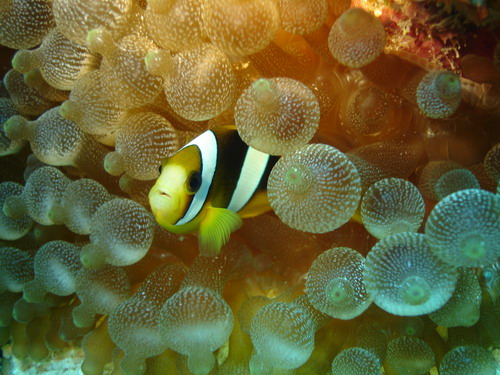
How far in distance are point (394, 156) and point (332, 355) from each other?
509 mm

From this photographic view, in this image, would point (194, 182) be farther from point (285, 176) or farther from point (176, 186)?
point (285, 176)

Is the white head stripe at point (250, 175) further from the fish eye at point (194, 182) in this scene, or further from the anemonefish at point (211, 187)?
the fish eye at point (194, 182)

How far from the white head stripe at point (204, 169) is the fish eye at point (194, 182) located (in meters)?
0.02

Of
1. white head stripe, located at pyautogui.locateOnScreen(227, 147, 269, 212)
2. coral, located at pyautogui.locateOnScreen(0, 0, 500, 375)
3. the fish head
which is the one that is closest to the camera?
coral, located at pyautogui.locateOnScreen(0, 0, 500, 375)

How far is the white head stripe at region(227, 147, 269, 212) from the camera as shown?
1.04m

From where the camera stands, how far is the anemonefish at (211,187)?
0.94m

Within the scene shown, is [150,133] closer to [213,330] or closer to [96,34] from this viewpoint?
[96,34]

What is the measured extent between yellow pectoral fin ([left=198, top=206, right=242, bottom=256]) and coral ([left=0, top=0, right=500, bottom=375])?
12 mm

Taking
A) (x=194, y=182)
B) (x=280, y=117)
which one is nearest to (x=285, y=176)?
(x=280, y=117)

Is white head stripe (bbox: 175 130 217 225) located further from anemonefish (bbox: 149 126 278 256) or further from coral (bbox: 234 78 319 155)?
coral (bbox: 234 78 319 155)

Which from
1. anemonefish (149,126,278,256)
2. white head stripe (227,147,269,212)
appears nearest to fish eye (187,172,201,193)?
anemonefish (149,126,278,256)

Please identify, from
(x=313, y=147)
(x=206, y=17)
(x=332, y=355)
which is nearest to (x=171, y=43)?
(x=206, y=17)

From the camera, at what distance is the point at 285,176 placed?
2.51ft

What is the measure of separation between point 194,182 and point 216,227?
0.39 feet
